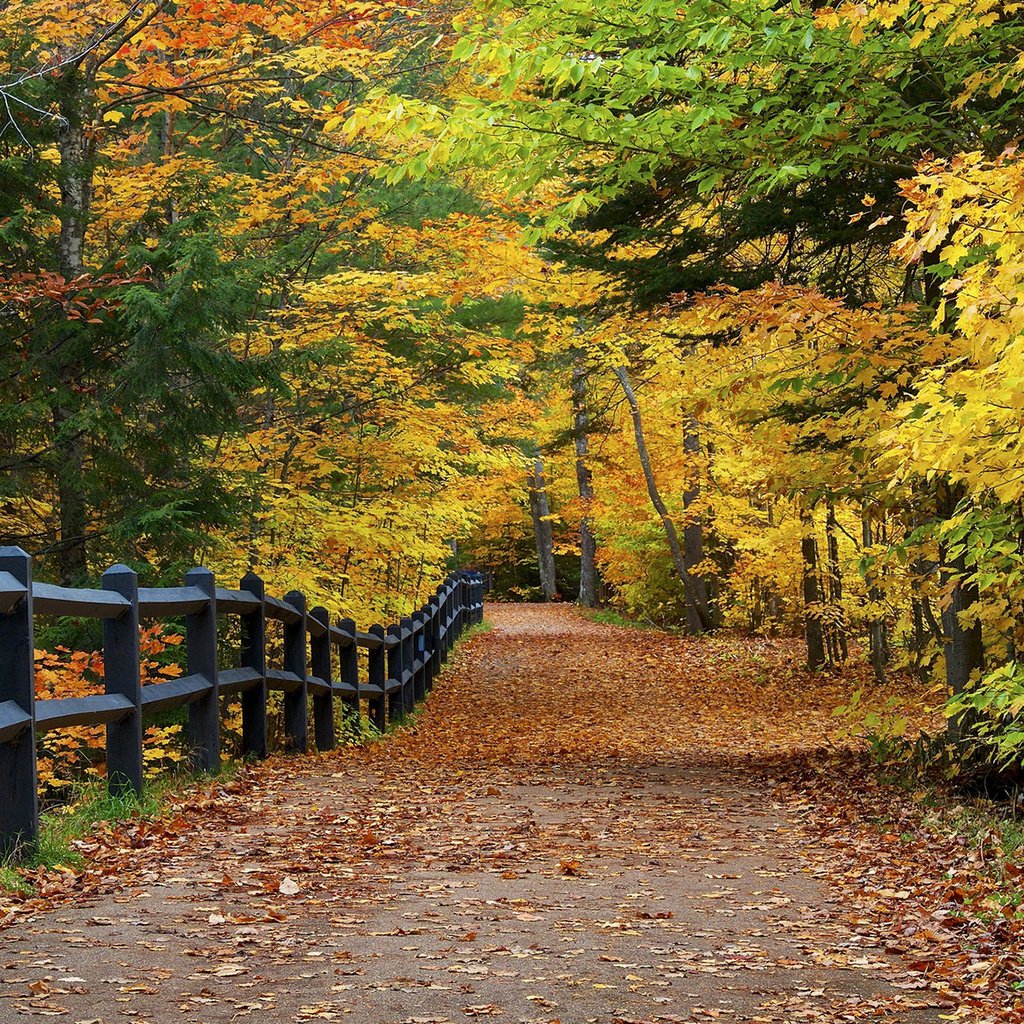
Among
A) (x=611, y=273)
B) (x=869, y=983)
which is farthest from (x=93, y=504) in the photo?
(x=869, y=983)

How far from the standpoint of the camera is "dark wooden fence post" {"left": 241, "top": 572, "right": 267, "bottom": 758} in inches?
366

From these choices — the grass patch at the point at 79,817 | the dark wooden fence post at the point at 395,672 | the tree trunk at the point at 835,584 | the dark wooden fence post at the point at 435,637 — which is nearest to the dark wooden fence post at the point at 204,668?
the grass patch at the point at 79,817

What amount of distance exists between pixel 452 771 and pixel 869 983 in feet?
21.4

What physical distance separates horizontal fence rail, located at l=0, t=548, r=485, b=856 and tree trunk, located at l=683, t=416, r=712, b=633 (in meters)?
11.4

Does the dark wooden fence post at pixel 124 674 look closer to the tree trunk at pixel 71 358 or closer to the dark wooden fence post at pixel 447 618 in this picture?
the tree trunk at pixel 71 358

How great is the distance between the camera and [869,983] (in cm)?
434

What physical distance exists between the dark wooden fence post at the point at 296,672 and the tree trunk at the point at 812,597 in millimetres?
9355

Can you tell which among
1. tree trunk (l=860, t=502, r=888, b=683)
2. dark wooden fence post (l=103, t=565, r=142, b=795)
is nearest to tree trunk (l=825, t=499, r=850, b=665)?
tree trunk (l=860, t=502, r=888, b=683)

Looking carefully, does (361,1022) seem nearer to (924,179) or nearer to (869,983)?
(869,983)

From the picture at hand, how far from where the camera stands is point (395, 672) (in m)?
14.7

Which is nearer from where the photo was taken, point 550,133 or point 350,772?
point 550,133

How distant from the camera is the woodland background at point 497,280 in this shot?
730 cm

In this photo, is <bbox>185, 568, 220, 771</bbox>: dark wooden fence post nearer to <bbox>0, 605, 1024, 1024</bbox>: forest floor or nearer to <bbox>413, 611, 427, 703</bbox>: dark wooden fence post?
<bbox>0, 605, 1024, 1024</bbox>: forest floor

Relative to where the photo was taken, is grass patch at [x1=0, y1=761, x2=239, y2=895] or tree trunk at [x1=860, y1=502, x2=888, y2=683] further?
tree trunk at [x1=860, y1=502, x2=888, y2=683]
